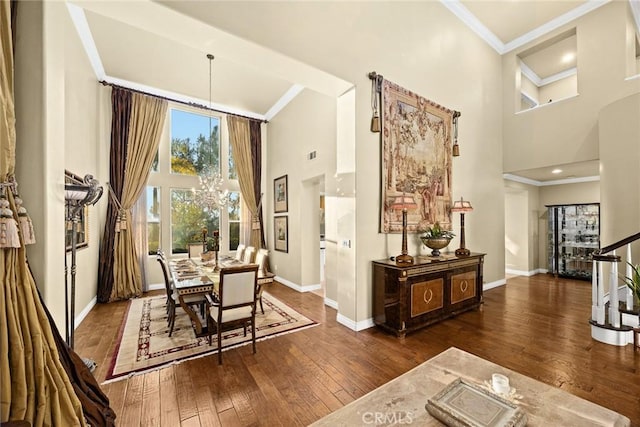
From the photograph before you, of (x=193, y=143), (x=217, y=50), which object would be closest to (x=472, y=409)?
(x=217, y=50)

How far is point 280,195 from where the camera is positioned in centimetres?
615

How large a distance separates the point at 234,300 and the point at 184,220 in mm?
3898

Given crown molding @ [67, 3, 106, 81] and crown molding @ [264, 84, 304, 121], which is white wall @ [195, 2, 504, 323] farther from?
crown molding @ [67, 3, 106, 81]

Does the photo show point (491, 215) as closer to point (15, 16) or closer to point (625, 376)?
point (625, 376)

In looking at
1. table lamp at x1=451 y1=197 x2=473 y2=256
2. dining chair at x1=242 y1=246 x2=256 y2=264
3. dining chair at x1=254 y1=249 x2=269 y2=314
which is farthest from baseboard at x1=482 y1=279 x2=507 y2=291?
dining chair at x1=242 y1=246 x2=256 y2=264

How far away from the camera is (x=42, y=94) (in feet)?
5.72

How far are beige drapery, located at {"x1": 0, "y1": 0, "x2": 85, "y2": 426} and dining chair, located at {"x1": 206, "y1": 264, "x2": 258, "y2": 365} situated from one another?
1229mm

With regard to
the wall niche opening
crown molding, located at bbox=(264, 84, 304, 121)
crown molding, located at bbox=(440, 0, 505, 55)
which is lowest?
crown molding, located at bbox=(264, 84, 304, 121)

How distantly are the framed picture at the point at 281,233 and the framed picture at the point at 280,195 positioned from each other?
22 cm

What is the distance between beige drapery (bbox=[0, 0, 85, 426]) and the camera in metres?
1.31

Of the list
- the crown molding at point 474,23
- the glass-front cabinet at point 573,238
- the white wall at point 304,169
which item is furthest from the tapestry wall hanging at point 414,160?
the glass-front cabinet at point 573,238

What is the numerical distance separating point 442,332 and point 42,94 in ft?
14.8

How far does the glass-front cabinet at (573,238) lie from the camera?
6.11 m

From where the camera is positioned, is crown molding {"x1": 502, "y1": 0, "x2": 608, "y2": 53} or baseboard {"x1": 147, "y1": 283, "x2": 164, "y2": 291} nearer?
crown molding {"x1": 502, "y1": 0, "x2": 608, "y2": 53}
